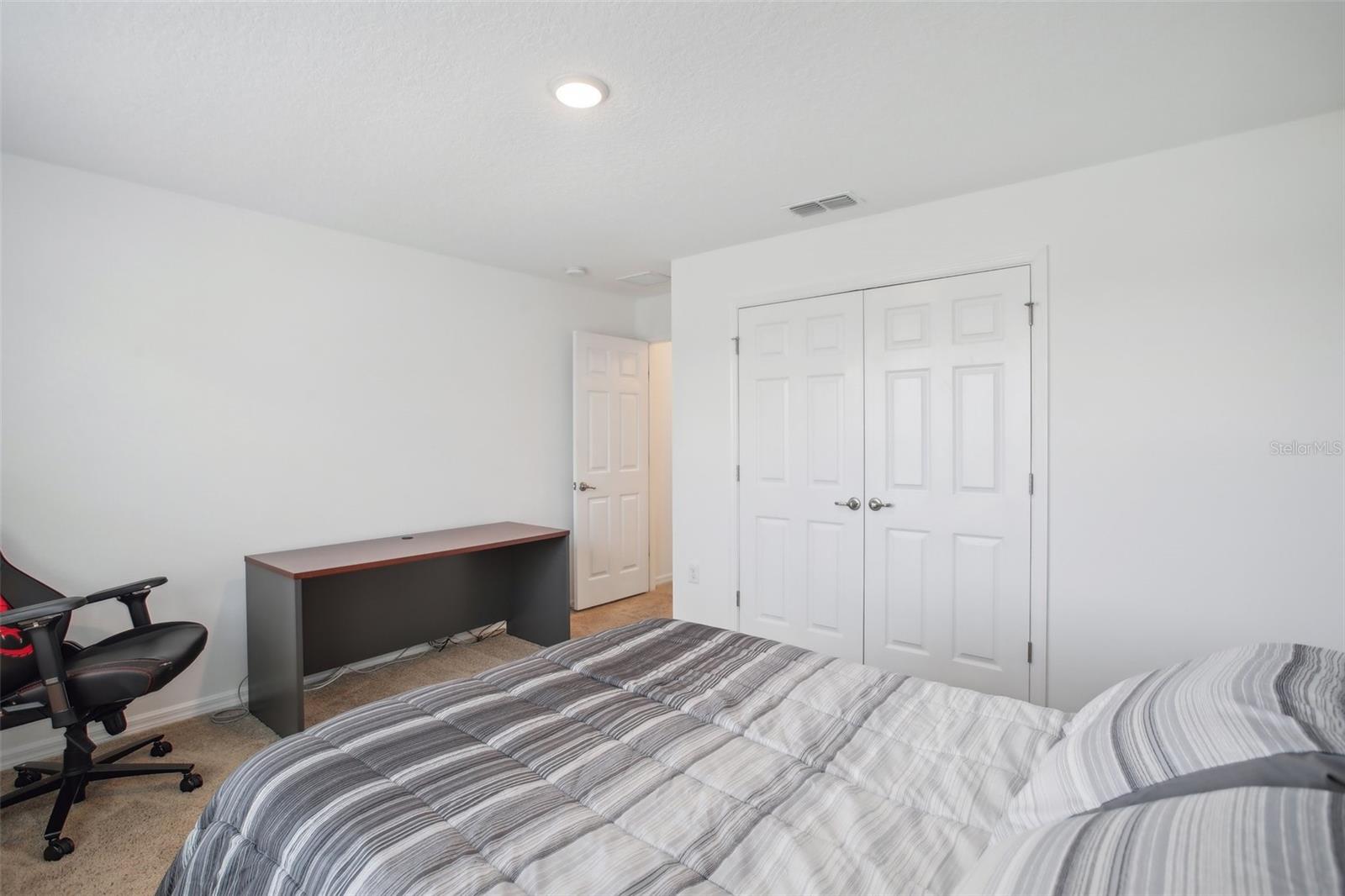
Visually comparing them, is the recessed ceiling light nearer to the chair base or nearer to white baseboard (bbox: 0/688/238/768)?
the chair base

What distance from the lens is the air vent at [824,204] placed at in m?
3.05

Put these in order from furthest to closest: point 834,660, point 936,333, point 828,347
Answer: point 828,347
point 936,333
point 834,660

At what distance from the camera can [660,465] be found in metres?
5.55

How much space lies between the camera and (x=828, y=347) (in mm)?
3488

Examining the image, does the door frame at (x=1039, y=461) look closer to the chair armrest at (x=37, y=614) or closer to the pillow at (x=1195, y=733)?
the pillow at (x=1195, y=733)

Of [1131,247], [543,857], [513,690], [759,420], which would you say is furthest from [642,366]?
[543,857]

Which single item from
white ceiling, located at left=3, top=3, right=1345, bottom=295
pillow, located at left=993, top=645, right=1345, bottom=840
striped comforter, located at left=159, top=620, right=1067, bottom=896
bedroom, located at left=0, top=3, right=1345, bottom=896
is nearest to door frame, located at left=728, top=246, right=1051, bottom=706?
bedroom, located at left=0, top=3, right=1345, bottom=896

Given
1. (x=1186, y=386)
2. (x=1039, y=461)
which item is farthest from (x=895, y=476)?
(x=1186, y=386)

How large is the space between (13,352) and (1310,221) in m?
4.97

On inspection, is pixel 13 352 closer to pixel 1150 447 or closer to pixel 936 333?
pixel 936 333

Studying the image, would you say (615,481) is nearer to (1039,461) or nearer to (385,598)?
(385,598)

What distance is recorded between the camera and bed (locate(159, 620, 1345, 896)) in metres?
0.79

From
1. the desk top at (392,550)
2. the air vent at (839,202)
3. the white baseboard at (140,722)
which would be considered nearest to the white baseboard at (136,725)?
the white baseboard at (140,722)

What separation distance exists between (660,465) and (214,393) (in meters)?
3.29
